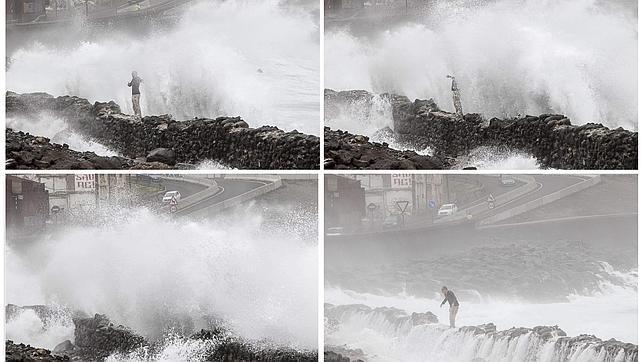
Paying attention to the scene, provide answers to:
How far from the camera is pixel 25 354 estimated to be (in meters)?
2.32

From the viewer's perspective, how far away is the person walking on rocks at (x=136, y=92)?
2318 mm

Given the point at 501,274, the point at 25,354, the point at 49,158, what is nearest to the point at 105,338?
the point at 25,354

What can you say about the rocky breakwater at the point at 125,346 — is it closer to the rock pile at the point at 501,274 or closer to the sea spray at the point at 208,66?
the rock pile at the point at 501,274

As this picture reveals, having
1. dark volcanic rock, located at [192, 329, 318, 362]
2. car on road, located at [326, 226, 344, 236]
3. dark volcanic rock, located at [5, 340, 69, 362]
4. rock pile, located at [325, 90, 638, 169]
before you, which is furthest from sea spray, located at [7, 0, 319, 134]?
dark volcanic rock, located at [5, 340, 69, 362]

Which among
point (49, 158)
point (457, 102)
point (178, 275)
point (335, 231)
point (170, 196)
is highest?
point (457, 102)

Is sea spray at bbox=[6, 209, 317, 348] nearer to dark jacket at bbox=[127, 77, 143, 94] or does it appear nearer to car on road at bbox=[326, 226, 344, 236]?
car on road at bbox=[326, 226, 344, 236]

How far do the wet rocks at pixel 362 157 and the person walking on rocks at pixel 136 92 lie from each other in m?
0.54

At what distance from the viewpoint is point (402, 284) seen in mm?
2322

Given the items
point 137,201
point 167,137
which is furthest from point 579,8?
point 137,201

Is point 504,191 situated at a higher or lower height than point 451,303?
higher

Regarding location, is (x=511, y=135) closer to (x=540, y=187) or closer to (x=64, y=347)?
(x=540, y=187)

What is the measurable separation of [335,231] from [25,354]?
0.96 m

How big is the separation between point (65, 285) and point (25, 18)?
2.55 feet

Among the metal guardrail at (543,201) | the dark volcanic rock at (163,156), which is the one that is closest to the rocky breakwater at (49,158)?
the dark volcanic rock at (163,156)
